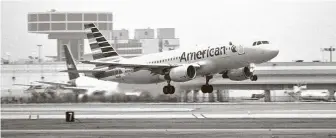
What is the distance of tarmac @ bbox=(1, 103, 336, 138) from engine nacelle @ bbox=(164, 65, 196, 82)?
9.66 ft

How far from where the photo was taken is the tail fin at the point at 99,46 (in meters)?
73.1

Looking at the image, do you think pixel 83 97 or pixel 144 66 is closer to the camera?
pixel 144 66

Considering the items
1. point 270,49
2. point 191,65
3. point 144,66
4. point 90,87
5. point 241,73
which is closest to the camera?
point 270,49

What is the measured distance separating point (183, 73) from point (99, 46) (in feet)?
48.4

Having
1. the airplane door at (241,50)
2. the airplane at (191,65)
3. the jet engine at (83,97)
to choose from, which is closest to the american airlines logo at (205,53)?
the airplane at (191,65)

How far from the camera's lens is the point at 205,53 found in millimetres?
61844

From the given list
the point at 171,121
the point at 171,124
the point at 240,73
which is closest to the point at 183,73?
the point at 240,73

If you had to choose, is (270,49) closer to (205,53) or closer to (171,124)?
(205,53)

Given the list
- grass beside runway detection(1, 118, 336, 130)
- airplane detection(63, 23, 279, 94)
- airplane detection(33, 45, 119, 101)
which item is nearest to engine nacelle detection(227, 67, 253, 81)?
airplane detection(63, 23, 279, 94)

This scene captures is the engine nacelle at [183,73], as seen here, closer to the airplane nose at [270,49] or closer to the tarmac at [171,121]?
the tarmac at [171,121]

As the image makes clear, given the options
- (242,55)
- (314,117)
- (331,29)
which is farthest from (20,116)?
(331,29)

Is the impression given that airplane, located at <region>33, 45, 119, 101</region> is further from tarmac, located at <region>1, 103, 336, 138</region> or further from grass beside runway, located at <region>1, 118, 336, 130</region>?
grass beside runway, located at <region>1, 118, 336, 130</region>

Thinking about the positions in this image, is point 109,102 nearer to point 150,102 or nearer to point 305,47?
point 150,102

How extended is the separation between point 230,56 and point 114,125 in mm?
12011
